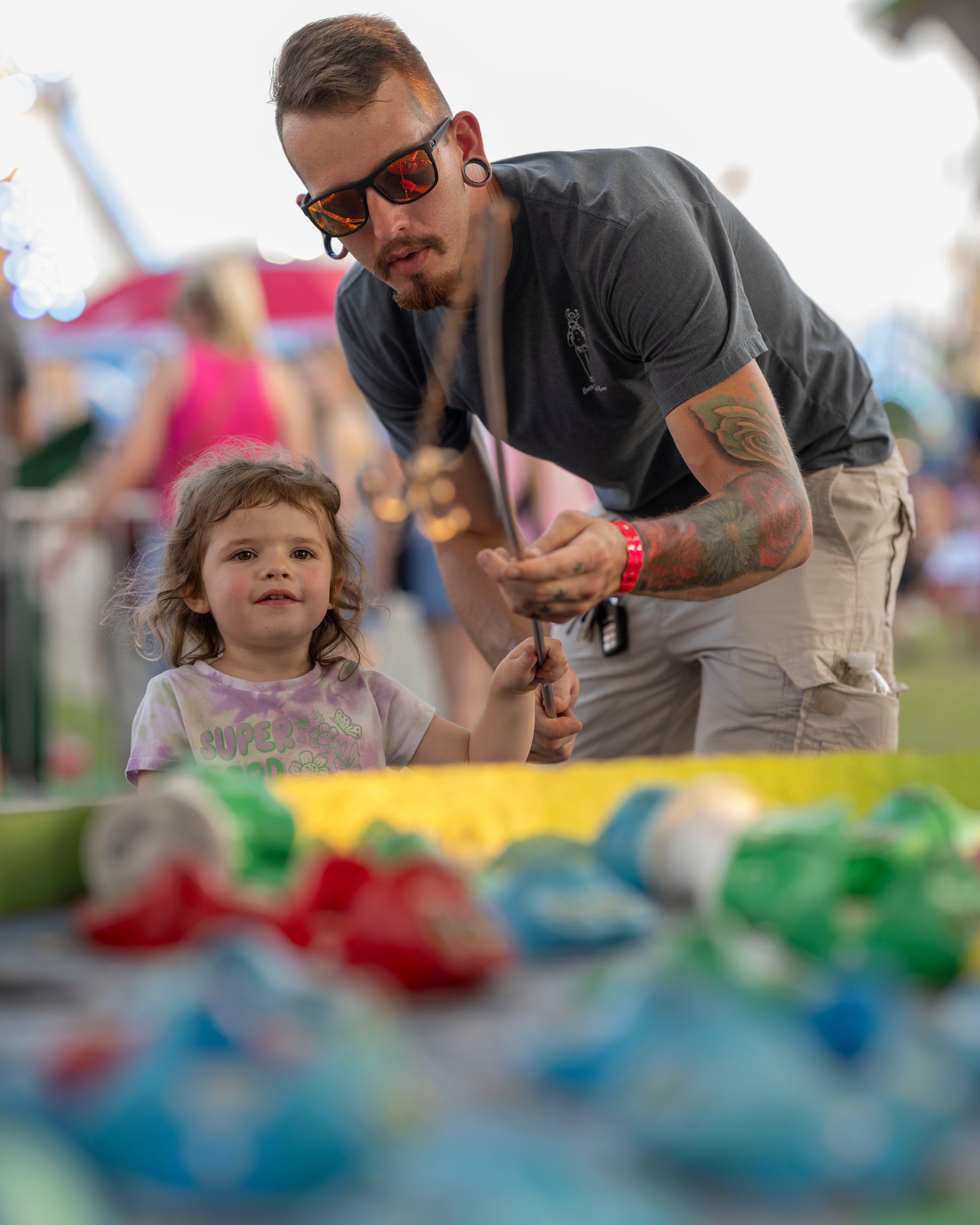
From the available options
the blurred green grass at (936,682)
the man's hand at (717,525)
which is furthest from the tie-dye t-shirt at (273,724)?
the blurred green grass at (936,682)

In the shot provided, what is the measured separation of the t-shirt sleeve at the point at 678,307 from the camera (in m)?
1.64

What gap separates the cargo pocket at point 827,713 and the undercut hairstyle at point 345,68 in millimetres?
1016

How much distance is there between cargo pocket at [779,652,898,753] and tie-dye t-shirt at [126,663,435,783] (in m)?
0.63

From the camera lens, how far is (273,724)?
1734 mm

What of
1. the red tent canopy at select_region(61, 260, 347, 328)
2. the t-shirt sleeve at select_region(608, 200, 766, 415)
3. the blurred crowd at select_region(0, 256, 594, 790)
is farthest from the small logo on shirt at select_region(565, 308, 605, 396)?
the red tent canopy at select_region(61, 260, 347, 328)

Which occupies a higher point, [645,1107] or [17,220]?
[17,220]

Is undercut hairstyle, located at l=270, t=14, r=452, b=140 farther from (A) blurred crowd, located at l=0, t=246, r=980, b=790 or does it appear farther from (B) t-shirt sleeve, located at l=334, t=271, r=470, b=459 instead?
(A) blurred crowd, located at l=0, t=246, r=980, b=790

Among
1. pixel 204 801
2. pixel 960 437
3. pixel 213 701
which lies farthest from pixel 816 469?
pixel 960 437

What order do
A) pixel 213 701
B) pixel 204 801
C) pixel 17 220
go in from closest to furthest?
1. pixel 204 801
2. pixel 213 701
3. pixel 17 220

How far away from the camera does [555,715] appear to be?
1.86 metres

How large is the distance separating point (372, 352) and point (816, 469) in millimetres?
760

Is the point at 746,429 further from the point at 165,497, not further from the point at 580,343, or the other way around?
the point at 165,497

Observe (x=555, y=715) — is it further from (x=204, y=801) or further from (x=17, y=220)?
(x=17, y=220)

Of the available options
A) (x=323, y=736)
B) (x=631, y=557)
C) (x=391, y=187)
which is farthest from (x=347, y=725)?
(x=391, y=187)
